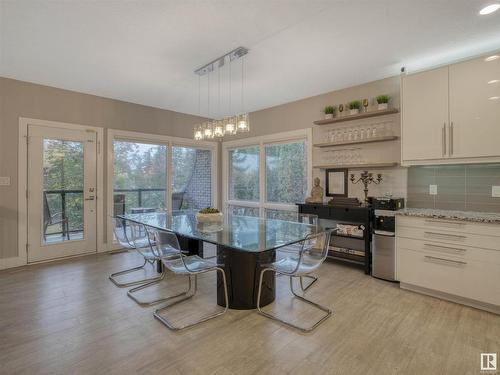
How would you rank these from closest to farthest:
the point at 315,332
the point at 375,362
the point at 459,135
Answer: the point at 375,362 → the point at 315,332 → the point at 459,135

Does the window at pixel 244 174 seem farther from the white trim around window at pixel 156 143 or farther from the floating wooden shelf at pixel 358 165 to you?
the floating wooden shelf at pixel 358 165

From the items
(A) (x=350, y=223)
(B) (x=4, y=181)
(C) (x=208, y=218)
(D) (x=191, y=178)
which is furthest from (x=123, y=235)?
(A) (x=350, y=223)

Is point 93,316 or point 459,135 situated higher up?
point 459,135

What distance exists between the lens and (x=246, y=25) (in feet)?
7.90

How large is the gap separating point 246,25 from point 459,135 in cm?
238

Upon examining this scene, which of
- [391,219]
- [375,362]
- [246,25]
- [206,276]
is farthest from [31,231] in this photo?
[391,219]

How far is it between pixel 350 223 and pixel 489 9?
2.62 m

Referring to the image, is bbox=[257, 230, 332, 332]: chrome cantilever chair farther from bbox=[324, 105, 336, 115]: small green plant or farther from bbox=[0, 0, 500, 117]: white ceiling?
bbox=[324, 105, 336, 115]: small green plant

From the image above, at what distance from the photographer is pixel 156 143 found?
4996mm

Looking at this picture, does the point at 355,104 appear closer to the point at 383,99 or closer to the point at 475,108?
the point at 383,99

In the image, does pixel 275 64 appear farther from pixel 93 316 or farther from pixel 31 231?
pixel 31 231

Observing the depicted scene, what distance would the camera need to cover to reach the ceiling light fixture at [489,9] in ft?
7.09

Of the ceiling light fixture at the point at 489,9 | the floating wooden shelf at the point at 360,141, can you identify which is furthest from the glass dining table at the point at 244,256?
the ceiling light fixture at the point at 489,9

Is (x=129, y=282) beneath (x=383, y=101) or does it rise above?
beneath
